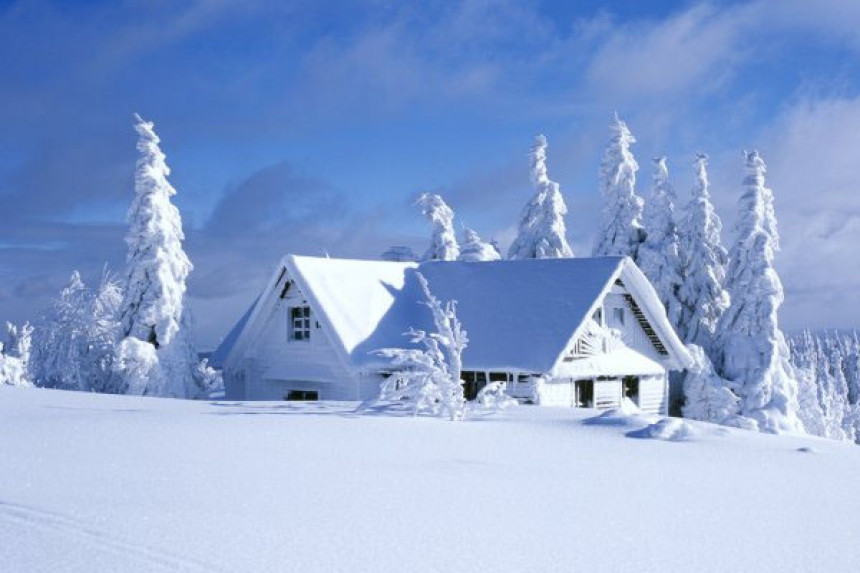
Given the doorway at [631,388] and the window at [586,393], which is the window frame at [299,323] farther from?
the doorway at [631,388]

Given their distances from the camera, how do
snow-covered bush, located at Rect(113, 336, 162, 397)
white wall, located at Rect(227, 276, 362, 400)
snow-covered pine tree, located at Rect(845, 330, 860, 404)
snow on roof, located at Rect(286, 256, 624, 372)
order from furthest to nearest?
snow-covered pine tree, located at Rect(845, 330, 860, 404) → snow-covered bush, located at Rect(113, 336, 162, 397) → white wall, located at Rect(227, 276, 362, 400) → snow on roof, located at Rect(286, 256, 624, 372)

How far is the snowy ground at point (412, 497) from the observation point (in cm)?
722

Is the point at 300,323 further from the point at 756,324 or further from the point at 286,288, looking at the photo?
the point at 756,324

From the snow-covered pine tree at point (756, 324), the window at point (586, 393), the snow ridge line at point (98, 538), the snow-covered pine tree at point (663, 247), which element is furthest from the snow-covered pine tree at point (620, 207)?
the snow ridge line at point (98, 538)

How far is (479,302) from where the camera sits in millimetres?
29312

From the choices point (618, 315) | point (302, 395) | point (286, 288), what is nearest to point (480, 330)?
point (618, 315)

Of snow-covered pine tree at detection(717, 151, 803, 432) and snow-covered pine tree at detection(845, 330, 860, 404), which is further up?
snow-covered pine tree at detection(717, 151, 803, 432)

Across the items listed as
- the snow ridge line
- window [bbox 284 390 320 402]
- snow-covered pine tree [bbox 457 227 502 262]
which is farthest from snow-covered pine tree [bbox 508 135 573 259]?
the snow ridge line

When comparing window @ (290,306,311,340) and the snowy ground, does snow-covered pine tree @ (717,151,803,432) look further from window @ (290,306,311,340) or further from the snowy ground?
the snowy ground

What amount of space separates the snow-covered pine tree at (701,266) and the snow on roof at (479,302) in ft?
47.9

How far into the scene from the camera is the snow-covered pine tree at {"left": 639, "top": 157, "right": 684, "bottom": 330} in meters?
42.0

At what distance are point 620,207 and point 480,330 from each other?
59.4ft

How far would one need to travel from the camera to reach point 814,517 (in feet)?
30.9

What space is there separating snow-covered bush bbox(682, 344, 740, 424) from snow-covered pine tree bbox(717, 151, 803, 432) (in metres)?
0.81
